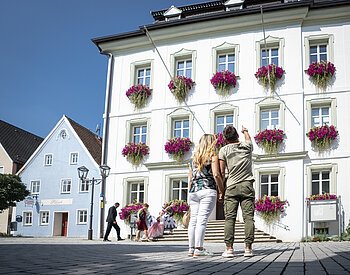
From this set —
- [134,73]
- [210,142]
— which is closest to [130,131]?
[134,73]

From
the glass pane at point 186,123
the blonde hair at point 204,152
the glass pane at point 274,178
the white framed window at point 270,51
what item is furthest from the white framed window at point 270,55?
the blonde hair at point 204,152

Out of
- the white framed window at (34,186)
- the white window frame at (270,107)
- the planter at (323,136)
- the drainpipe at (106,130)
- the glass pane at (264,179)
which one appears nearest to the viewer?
the planter at (323,136)

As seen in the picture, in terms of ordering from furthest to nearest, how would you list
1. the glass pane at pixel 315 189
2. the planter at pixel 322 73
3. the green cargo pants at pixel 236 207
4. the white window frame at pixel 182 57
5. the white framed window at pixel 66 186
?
the white framed window at pixel 66 186 → the white window frame at pixel 182 57 → the planter at pixel 322 73 → the glass pane at pixel 315 189 → the green cargo pants at pixel 236 207

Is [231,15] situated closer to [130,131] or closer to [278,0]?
[278,0]

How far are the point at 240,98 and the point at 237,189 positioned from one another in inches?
607

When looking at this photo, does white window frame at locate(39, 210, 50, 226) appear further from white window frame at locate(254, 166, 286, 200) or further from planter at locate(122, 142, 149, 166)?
white window frame at locate(254, 166, 286, 200)

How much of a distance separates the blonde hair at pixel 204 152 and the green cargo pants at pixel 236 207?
575 millimetres

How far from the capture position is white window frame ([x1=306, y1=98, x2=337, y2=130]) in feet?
68.4

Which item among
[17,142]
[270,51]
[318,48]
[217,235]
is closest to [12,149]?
[17,142]

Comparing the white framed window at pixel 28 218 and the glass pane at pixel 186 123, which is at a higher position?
the glass pane at pixel 186 123

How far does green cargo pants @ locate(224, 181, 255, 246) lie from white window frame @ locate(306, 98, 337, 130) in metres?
14.6

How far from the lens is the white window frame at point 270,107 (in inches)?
845

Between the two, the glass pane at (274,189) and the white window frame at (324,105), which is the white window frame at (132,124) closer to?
the glass pane at (274,189)

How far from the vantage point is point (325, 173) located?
2056cm
